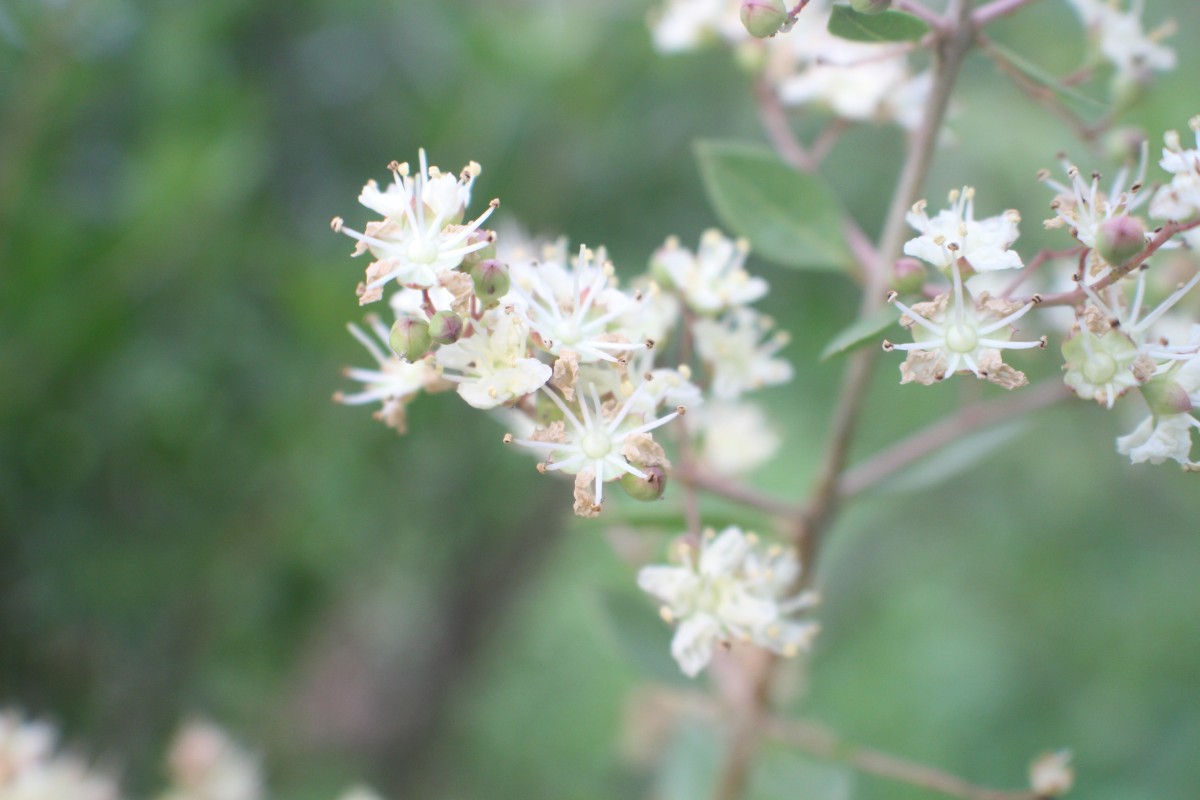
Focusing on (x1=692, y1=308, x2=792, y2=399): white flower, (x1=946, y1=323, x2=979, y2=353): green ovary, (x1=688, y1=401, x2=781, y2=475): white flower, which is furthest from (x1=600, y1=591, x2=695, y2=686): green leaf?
(x1=946, y1=323, x2=979, y2=353): green ovary

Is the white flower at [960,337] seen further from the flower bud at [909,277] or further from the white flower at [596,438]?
the white flower at [596,438]

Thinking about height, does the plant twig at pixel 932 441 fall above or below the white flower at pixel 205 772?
above

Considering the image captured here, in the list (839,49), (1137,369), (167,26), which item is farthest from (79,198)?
(1137,369)

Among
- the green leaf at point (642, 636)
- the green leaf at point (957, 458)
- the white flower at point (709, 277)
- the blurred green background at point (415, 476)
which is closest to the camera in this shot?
the white flower at point (709, 277)

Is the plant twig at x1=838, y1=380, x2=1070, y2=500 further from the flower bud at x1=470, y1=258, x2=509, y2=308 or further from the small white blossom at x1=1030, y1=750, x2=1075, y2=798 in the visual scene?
the flower bud at x1=470, y1=258, x2=509, y2=308

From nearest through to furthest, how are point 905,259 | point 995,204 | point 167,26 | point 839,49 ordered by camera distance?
point 905,259, point 839,49, point 167,26, point 995,204

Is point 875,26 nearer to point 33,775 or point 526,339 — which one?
point 526,339

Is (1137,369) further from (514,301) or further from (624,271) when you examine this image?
(624,271)

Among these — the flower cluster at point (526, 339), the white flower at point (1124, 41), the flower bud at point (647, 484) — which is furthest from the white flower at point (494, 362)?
the white flower at point (1124, 41)
